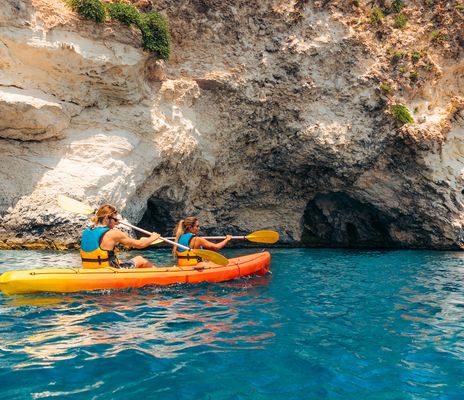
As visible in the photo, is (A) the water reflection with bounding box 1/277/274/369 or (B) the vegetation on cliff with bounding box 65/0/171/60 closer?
(A) the water reflection with bounding box 1/277/274/369

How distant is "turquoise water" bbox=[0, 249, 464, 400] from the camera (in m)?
3.84

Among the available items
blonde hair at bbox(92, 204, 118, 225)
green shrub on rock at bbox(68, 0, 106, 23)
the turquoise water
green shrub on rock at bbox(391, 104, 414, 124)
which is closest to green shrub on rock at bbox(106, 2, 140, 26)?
green shrub on rock at bbox(68, 0, 106, 23)

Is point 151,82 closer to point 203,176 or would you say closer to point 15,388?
point 203,176

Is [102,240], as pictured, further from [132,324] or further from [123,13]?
[123,13]

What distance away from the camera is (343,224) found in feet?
70.9

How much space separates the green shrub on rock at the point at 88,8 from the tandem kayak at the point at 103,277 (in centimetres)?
947

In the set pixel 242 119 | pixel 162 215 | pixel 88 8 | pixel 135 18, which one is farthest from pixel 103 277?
pixel 242 119

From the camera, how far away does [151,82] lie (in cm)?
1584

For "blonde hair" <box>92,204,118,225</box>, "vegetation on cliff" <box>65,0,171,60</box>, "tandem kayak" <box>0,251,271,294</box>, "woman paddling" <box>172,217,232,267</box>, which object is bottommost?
"tandem kayak" <box>0,251,271,294</box>

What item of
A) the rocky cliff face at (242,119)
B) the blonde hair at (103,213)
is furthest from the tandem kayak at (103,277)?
the rocky cliff face at (242,119)

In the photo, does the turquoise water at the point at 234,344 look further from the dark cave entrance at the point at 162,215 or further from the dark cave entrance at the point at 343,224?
the dark cave entrance at the point at 343,224

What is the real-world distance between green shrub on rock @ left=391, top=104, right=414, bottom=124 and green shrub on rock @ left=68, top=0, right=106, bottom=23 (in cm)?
1184

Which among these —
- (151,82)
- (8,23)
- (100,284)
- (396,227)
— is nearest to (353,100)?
(396,227)

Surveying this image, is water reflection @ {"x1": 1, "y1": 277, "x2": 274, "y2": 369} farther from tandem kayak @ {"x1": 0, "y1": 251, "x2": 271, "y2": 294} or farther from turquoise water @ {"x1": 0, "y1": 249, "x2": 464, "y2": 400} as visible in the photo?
tandem kayak @ {"x1": 0, "y1": 251, "x2": 271, "y2": 294}
